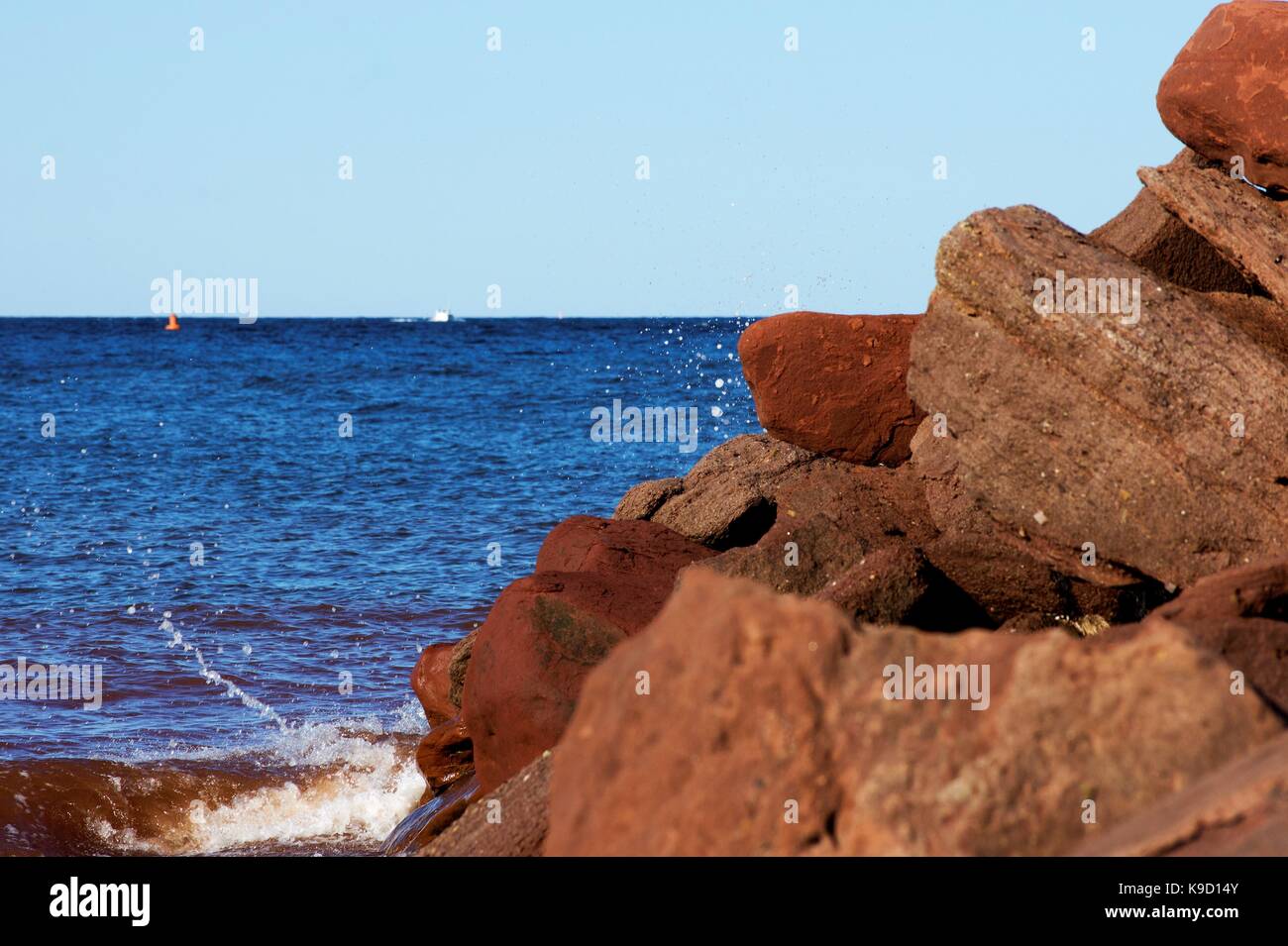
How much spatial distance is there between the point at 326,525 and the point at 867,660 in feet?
51.8

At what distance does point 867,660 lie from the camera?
3.11m

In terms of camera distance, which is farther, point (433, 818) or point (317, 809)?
point (317, 809)

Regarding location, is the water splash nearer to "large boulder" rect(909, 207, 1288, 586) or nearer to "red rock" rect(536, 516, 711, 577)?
"red rock" rect(536, 516, 711, 577)

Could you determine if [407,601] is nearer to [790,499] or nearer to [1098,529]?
[790,499]

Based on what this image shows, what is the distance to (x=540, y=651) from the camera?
249 inches

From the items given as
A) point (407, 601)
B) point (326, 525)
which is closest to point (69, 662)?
point (407, 601)

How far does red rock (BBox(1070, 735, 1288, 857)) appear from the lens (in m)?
2.65

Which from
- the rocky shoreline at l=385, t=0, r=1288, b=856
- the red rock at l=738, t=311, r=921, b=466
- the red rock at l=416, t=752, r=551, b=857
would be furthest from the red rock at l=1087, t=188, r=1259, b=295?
the red rock at l=416, t=752, r=551, b=857

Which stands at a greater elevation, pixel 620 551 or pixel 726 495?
pixel 726 495

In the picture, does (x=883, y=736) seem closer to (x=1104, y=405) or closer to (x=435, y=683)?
(x=1104, y=405)

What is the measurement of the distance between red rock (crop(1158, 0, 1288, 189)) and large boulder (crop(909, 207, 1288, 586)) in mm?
931

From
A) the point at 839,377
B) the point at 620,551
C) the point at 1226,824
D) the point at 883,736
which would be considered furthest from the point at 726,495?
the point at 1226,824

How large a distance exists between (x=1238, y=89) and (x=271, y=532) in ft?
45.7

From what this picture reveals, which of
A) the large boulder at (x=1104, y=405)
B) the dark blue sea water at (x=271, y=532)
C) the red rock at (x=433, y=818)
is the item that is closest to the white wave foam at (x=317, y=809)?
the dark blue sea water at (x=271, y=532)
